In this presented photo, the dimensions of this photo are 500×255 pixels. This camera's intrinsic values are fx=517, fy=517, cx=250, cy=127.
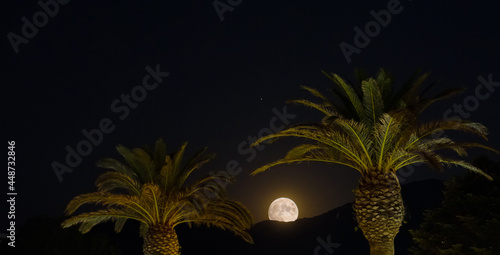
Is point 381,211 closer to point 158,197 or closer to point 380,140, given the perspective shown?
point 380,140

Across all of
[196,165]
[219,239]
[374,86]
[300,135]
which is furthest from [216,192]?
[219,239]

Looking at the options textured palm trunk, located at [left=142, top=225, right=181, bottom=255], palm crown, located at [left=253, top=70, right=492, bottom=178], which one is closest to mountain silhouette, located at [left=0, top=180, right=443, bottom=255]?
textured palm trunk, located at [left=142, top=225, right=181, bottom=255]

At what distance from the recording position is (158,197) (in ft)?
64.5

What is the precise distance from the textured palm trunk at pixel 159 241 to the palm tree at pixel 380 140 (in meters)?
6.91

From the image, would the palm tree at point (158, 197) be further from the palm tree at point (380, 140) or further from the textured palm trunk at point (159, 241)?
the palm tree at point (380, 140)

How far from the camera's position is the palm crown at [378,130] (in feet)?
46.5

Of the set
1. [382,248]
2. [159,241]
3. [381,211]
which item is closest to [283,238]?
[159,241]

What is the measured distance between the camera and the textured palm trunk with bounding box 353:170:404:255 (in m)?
14.7

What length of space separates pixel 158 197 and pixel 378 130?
9.16 meters

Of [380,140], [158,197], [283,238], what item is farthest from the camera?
[283,238]

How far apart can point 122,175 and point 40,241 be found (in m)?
18.7

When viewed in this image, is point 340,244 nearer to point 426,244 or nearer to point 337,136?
point 426,244

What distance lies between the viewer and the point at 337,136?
14734 millimetres

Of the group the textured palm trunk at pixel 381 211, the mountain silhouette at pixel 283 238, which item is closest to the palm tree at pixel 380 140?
the textured palm trunk at pixel 381 211
